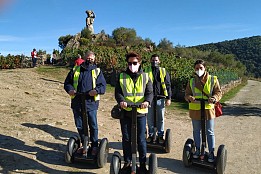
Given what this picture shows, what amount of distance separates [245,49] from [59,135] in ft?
352

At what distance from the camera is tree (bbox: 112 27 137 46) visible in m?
46.7

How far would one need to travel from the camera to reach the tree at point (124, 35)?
46719 mm

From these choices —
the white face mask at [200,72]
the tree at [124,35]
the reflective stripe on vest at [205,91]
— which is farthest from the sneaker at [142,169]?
the tree at [124,35]

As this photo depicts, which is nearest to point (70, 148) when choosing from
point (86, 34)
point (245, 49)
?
point (86, 34)

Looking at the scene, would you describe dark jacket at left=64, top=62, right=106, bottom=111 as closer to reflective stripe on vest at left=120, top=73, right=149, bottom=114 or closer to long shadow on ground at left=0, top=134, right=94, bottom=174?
reflective stripe on vest at left=120, top=73, right=149, bottom=114

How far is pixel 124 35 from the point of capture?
157 ft

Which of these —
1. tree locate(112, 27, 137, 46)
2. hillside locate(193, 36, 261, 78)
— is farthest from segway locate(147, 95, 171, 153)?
hillside locate(193, 36, 261, 78)

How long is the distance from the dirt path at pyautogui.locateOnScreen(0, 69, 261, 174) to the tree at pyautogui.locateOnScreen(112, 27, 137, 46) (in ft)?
116

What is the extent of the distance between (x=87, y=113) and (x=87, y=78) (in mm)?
640

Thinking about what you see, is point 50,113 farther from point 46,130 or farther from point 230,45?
point 230,45

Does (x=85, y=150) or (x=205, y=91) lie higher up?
(x=205, y=91)

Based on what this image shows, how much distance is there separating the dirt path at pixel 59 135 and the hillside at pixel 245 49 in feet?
266

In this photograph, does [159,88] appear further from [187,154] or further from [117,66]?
[117,66]

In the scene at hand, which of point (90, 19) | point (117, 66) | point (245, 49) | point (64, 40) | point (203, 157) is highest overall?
point (245, 49)
